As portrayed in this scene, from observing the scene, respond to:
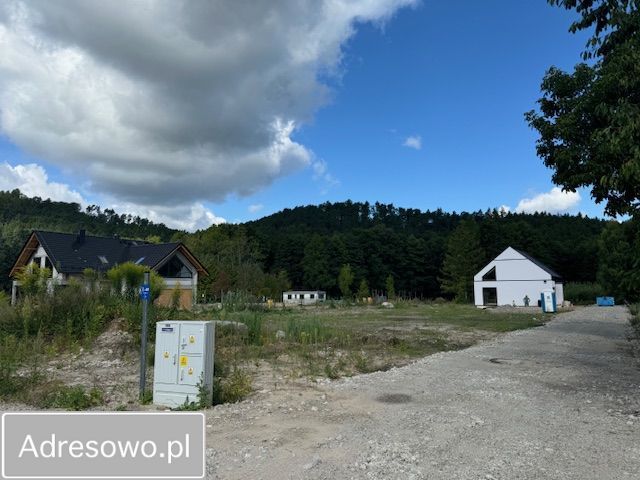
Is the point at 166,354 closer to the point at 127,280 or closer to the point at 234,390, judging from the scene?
the point at 234,390

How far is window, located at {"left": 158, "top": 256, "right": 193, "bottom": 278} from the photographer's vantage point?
1361 inches

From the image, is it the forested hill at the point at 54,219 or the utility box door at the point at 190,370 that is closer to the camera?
the utility box door at the point at 190,370

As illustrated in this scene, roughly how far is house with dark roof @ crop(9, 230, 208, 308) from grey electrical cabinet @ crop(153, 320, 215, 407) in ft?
84.3

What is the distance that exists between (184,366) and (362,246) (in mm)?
78464

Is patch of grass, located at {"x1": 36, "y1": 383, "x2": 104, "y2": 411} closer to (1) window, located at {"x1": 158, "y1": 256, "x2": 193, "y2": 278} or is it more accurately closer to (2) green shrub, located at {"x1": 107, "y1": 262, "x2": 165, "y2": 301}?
(2) green shrub, located at {"x1": 107, "y1": 262, "x2": 165, "y2": 301}

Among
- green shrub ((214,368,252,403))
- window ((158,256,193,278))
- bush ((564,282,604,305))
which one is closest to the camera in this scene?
green shrub ((214,368,252,403))

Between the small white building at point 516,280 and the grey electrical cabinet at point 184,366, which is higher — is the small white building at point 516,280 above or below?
above

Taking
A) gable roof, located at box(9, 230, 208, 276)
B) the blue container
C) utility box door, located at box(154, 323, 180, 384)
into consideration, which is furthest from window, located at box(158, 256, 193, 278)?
the blue container

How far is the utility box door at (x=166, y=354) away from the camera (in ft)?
22.2

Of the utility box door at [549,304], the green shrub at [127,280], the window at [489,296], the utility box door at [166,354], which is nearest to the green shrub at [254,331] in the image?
the green shrub at [127,280]

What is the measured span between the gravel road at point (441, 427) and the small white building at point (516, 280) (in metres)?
37.9

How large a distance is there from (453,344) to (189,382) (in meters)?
9.60

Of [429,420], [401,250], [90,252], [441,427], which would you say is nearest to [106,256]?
[90,252]

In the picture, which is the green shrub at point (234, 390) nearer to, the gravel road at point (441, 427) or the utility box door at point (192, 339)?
the gravel road at point (441, 427)
